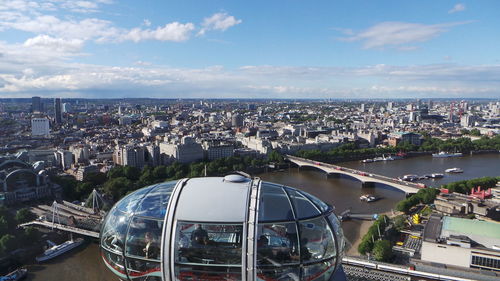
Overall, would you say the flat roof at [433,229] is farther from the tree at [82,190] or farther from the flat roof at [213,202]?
the tree at [82,190]

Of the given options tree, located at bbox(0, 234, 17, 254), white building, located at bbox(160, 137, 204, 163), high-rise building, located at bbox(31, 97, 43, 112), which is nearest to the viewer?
tree, located at bbox(0, 234, 17, 254)

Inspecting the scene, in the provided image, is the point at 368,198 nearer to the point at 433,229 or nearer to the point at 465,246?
the point at 433,229

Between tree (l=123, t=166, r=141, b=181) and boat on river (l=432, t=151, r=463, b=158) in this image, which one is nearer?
tree (l=123, t=166, r=141, b=181)

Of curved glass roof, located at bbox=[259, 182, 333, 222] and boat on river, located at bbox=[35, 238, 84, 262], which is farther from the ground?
curved glass roof, located at bbox=[259, 182, 333, 222]

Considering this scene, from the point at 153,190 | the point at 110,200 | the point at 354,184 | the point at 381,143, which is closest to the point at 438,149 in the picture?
the point at 381,143

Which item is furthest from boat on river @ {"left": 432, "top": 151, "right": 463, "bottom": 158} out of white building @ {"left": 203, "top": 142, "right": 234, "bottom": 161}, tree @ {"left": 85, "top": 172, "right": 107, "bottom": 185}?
tree @ {"left": 85, "top": 172, "right": 107, "bottom": 185}

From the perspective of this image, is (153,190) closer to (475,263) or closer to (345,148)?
(475,263)

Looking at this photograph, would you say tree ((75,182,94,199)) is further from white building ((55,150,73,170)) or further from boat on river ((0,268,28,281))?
boat on river ((0,268,28,281))
